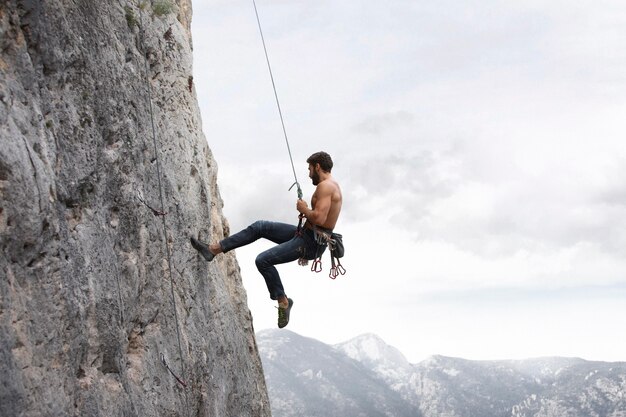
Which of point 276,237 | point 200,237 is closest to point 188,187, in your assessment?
point 200,237

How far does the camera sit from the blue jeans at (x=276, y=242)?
14.2 metres

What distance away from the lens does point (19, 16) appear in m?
9.85

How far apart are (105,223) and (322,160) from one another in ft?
14.8

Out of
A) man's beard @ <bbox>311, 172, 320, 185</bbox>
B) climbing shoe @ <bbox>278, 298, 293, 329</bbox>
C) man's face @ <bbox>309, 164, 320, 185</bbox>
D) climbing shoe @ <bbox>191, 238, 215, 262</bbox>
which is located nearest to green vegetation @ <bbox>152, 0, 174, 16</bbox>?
man's face @ <bbox>309, 164, 320, 185</bbox>

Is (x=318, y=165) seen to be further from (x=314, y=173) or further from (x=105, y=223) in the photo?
(x=105, y=223)

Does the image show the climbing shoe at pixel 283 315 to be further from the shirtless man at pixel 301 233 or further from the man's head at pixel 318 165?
the man's head at pixel 318 165

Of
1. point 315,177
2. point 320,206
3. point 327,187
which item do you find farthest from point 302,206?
point 315,177

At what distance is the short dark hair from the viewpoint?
14.2m

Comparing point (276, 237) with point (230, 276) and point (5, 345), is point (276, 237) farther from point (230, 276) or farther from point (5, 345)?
point (5, 345)

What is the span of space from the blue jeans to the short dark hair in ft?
4.03

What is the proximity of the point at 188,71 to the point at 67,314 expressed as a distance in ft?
22.7

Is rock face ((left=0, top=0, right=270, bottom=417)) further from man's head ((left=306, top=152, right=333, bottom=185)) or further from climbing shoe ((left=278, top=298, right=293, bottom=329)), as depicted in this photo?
man's head ((left=306, top=152, right=333, bottom=185))

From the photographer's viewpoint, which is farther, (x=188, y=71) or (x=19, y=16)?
(x=188, y=71)

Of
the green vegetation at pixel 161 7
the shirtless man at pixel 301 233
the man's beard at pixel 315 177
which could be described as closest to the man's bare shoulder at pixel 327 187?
the shirtless man at pixel 301 233
